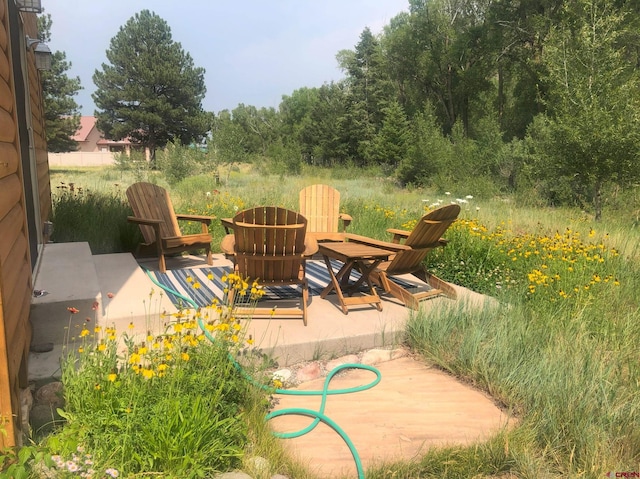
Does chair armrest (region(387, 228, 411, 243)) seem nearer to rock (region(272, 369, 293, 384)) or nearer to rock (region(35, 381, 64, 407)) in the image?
rock (region(272, 369, 293, 384))

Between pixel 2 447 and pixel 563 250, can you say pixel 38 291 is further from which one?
pixel 563 250

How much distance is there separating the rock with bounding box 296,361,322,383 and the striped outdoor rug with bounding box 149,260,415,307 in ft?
3.61

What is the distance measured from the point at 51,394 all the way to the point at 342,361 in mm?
1813

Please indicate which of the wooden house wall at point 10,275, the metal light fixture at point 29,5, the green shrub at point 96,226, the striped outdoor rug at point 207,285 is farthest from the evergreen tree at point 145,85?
the wooden house wall at point 10,275

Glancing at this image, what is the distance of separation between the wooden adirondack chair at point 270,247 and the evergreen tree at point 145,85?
30256 millimetres

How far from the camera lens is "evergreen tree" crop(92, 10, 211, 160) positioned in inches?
1275

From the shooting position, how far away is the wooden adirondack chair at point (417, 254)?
4.00m

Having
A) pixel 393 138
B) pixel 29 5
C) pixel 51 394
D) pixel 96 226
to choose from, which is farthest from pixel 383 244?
pixel 393 138

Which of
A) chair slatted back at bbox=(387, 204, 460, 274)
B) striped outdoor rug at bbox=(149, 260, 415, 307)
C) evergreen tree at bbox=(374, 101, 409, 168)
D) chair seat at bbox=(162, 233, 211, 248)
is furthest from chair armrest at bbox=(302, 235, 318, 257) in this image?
evergreen tree at bbox=(374, 101, 409, 168)

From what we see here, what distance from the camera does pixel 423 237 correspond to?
4.11m

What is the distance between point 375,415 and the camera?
2.67 metres

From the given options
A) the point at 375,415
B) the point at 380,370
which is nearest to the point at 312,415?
the point at 375,415

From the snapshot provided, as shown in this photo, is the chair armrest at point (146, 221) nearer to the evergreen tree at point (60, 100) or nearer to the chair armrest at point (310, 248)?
the chair armrest at point (310, 248)

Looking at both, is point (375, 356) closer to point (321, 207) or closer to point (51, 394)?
point (51, 394)
